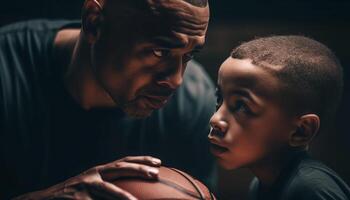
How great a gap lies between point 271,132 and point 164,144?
19.5 inches

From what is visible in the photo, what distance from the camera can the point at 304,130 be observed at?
1892mm

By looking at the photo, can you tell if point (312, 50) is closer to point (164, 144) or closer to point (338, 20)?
point (164, 144)

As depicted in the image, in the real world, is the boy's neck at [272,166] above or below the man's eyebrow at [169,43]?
below

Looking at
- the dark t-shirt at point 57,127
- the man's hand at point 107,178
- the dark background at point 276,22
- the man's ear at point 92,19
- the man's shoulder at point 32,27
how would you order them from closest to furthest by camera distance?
the man's hand at point 107,178, the man's ear at point 92,19, the dark t-shirt at point 57,127, the man's shoulder at point 32,27, the dark background at point 276,22

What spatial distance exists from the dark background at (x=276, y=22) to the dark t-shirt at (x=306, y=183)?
0.70 m

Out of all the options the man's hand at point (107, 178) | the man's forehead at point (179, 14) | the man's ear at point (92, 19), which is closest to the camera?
the man's hand at point (107, 178)

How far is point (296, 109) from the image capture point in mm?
1880

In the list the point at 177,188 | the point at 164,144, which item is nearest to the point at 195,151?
the point at 164,144

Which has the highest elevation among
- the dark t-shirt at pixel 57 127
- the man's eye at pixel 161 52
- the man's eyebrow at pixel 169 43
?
the man's eyebrow at pixel 169 43

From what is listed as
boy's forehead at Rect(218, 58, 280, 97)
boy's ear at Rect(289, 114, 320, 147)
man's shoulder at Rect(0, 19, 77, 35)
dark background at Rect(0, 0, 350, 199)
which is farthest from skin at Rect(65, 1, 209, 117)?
dark background at Rect(0, 0, 350, 199)

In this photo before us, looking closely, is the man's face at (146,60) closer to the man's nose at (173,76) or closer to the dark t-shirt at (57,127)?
the man's nose at (173,76)

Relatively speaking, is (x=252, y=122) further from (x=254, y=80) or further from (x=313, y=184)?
(x=313, y=184)

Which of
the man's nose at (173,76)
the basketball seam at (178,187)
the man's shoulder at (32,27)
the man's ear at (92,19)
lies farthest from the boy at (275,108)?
the man's shoulder at (32,27)

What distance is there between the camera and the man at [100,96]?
1.87 metres
